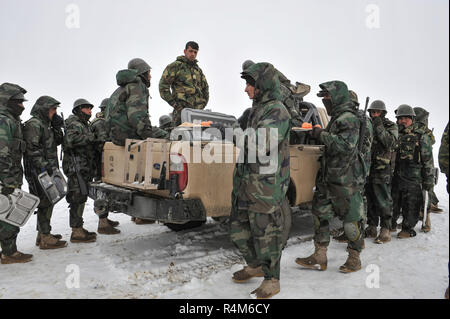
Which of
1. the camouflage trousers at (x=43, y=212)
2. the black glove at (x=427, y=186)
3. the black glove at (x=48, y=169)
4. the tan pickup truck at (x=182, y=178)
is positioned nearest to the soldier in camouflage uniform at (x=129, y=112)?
the tan pickup truck at (x=182, y=178)

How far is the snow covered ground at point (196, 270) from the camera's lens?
11.5ft

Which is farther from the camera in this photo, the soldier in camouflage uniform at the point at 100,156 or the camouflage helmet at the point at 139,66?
the soldier in camouflage uniform at the point at 100,156

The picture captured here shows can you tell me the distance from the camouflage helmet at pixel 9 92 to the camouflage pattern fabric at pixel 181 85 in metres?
2.65

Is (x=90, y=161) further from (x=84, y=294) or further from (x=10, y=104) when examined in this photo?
(x=84, y=294)

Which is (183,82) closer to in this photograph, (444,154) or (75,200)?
(75,200)

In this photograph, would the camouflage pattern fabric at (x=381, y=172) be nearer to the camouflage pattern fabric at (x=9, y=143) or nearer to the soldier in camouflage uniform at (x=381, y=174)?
the soldier in camouflage uniform at (x=381, y=174)

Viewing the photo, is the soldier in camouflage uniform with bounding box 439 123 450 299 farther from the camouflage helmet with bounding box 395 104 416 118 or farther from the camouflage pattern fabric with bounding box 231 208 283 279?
the camouflage helmet with bounding box 395 104 416 118

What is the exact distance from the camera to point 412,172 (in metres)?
5.88

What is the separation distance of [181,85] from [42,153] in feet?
9.39

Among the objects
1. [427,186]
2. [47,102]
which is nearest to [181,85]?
[47,102]

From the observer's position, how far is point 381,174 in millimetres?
5551

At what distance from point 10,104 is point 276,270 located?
4.06 m

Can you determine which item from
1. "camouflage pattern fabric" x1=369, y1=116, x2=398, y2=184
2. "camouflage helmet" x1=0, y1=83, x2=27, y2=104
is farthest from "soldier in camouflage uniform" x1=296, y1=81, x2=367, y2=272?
"camouflage helmet" x1=0, y1=83, x2=27, y2=104

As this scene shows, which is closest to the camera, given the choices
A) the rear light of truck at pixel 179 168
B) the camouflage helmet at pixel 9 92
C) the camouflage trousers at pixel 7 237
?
the rear light of truck at pixel 179 168
